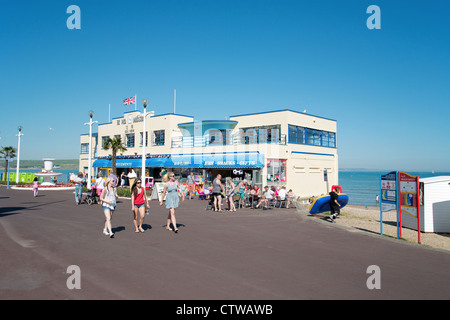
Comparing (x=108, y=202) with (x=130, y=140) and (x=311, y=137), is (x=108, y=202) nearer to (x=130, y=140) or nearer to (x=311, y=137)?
(x=311, y=137)

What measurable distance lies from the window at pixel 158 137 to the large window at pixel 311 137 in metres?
14.1

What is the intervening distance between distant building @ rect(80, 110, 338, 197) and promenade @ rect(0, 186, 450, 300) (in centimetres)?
1525

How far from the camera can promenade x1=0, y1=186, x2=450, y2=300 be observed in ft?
18.8

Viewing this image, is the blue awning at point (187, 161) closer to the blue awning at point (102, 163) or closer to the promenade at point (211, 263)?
the blue awning at point (102, 163)

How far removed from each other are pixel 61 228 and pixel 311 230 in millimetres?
8456

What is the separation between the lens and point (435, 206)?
44.1 feet

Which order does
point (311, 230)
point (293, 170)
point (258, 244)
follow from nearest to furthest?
point (258, 244) → point (311, 230) → point (293, 170)

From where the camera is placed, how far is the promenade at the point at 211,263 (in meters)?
5.73

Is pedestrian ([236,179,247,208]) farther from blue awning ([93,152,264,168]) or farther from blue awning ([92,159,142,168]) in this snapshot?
blue awning ([92,159,142,168])
